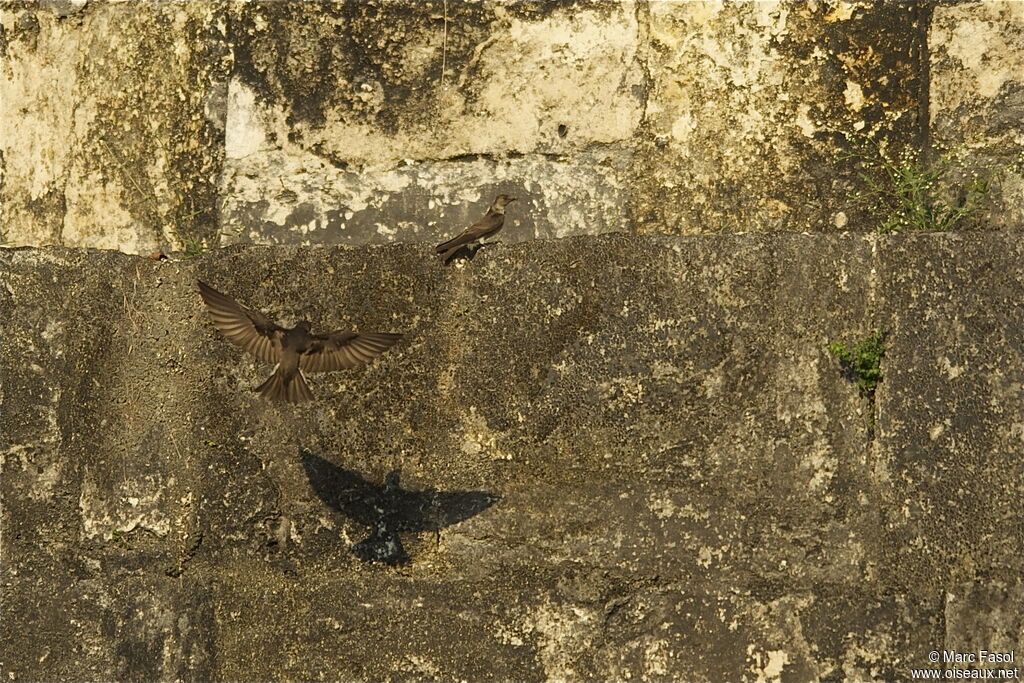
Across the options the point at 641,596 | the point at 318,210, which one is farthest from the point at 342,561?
the point at 318,210

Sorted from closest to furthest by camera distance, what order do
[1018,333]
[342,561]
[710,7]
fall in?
[1018,333] → [342,561] → [710,7]

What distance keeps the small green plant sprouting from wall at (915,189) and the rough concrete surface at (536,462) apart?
402 mm

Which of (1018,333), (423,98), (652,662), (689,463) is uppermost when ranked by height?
(423,98)

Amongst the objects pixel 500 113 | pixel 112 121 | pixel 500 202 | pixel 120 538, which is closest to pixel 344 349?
pixel 500 202

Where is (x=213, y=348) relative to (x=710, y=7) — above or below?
below

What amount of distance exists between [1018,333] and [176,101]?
9.88ft

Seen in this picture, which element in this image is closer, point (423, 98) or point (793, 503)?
point (793, 503)

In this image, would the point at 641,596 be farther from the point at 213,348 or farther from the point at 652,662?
the point at 213,348

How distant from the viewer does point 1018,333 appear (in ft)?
13.2

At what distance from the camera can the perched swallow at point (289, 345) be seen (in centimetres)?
414

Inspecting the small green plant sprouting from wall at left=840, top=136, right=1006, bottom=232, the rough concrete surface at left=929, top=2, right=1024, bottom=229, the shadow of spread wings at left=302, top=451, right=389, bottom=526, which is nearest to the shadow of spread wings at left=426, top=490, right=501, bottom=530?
the shadow of spread wings at left=302, top=451, right=389, bottom=526

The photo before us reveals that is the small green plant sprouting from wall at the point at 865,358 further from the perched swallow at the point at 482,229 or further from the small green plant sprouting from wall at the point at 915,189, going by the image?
the perched swallow at the point at 482,229

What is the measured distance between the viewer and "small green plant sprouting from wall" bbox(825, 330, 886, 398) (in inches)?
158
